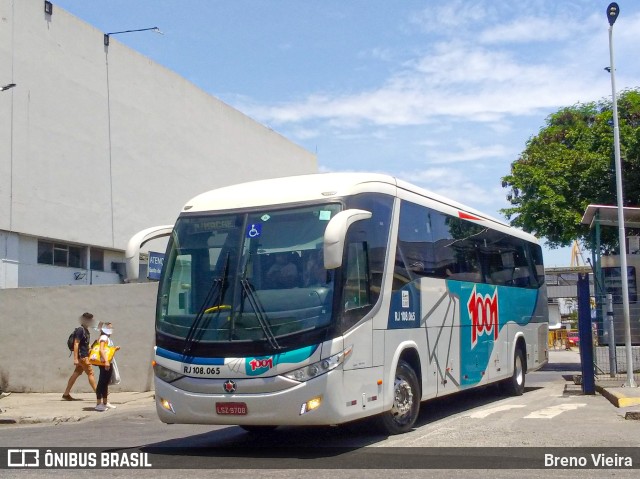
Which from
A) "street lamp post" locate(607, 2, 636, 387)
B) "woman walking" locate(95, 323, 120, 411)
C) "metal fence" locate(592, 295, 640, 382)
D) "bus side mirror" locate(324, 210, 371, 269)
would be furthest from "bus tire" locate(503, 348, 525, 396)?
"bus side mirror" locate(324, 210, 371, 269)

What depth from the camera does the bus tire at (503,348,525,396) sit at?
54.0 ft

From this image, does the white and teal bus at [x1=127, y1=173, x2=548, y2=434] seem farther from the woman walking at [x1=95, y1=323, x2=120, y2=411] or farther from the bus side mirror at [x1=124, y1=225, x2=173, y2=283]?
the woman walking at [x1=95, y1=323, x2=120, y2=411]

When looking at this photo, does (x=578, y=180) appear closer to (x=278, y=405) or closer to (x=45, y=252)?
(x=45, y=252)

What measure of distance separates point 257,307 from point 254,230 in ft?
3.26

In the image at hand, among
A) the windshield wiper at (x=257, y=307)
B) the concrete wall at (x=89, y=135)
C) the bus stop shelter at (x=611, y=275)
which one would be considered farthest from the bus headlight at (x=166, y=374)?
the concrete wall at (x=89, y=135)

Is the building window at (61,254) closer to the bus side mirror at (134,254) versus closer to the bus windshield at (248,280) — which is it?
the bus side mirror at (134,254)

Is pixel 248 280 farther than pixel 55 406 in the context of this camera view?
No

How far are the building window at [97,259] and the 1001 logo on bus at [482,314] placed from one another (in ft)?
61.6

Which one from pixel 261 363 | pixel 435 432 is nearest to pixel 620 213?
pixel 435 432

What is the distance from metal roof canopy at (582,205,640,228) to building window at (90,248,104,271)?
17669 mm

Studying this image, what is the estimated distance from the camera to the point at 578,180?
26500 millimetres

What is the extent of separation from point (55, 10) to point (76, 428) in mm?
18704

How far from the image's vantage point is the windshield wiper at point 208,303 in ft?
31.0

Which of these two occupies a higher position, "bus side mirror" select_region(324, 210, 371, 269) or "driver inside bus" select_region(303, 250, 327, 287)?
"bus side mirror" select_region(324, 210, 371, 269)
